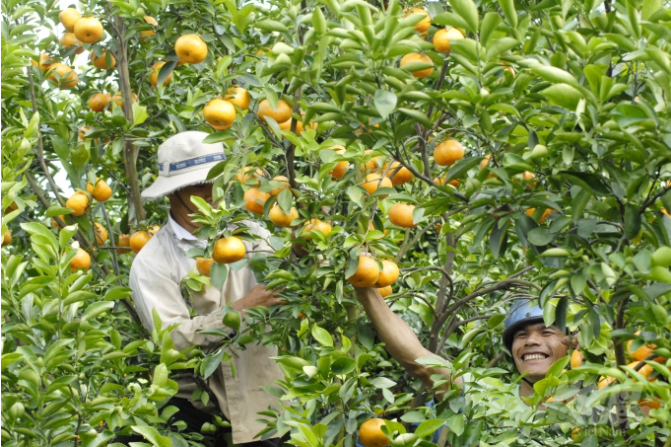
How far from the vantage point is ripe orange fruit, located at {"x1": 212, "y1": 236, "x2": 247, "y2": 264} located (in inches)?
113

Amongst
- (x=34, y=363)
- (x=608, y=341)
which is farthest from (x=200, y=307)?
(x=608, y=341)

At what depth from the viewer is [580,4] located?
2354 mm

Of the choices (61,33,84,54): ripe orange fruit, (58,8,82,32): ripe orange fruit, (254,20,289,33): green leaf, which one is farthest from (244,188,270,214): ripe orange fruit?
(61,33,84,54): ripe orange fruit

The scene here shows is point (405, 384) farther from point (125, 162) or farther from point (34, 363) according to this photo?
point (34, 363)

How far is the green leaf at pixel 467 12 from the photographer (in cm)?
212

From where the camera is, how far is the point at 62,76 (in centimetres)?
418

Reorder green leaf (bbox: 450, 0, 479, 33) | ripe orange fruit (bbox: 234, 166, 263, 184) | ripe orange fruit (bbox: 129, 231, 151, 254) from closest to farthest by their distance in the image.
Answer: green leaf (bbox: 450, 0, 479, 33) → ripe orange fruit (bbox: 234, 166, 263, 184) → ripe orange fruit (bbox: 129, 231, 151, 254)

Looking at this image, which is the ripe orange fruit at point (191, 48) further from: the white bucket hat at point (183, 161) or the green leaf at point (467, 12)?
the green leaf at point (467, 12)

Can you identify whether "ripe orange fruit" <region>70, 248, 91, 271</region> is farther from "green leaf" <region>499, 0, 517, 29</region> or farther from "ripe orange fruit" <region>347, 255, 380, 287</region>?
"green leaf" <region>499, 0, 517, 29</region>

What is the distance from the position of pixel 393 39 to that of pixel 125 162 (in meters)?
2.20

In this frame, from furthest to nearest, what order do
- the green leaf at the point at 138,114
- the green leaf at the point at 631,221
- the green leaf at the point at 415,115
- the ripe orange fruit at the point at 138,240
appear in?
the ripe orange fruit at the point at 138,240 < the green leaf at the point at 138,114 < the green leaf at the point at 415,115 < the green leaf at the point at 631,221

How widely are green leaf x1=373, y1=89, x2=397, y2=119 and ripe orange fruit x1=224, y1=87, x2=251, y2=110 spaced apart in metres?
0.94

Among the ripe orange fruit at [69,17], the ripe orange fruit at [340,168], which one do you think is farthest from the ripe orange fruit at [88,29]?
the ripe orange fruit at [340,168]

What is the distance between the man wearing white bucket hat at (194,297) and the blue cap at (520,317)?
92 centimetres
